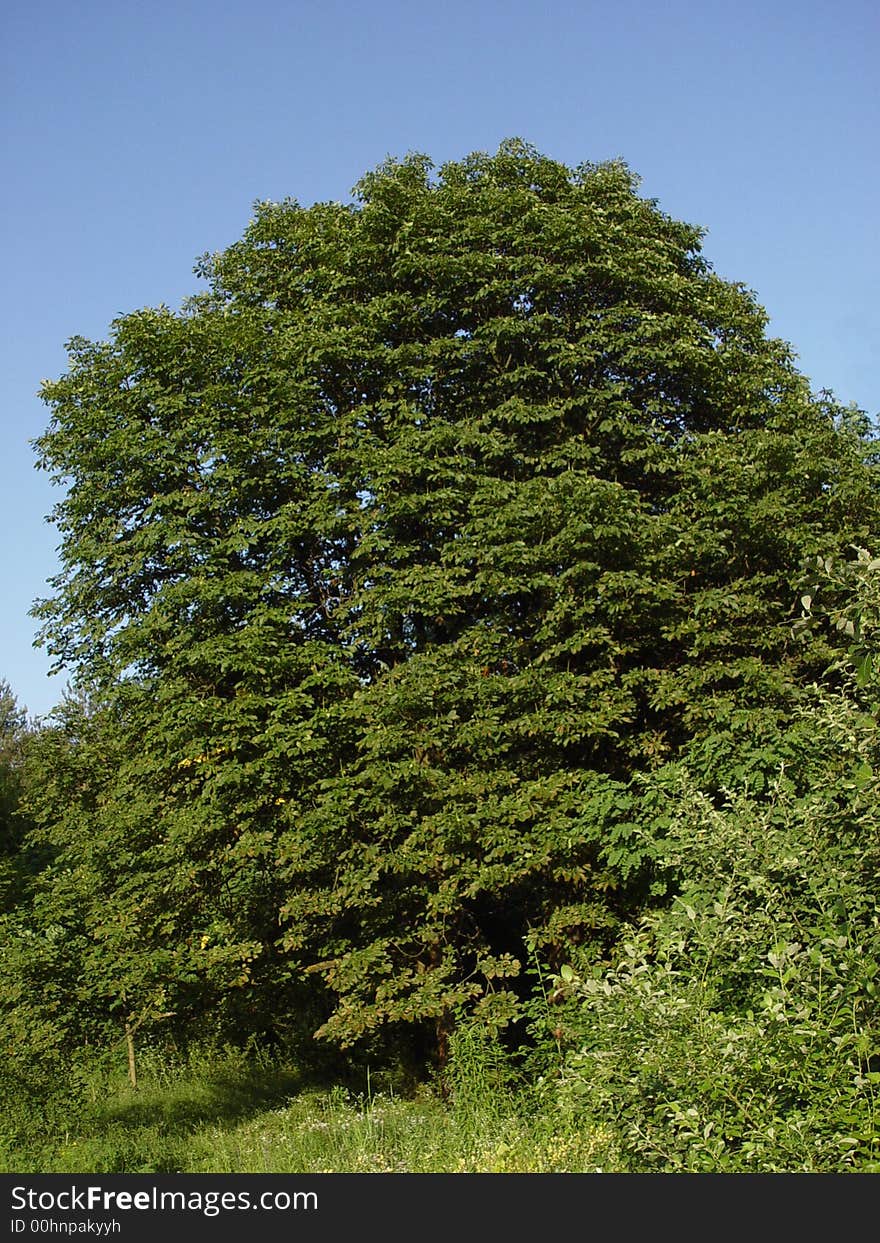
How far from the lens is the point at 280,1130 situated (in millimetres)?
10008

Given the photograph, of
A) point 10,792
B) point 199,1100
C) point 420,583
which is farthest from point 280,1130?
point 10,792

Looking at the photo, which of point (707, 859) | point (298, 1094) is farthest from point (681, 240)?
point (298, 1094)

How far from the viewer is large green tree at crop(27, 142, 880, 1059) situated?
10320 mm

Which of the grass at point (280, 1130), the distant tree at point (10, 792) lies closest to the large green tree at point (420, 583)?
the grass at point (280, 1130)

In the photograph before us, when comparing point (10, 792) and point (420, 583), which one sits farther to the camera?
point (10, 792)

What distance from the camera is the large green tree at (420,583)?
1032 centimetres

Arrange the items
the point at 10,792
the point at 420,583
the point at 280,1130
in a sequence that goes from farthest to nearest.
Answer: the point at 10,792
the point at 420,583
the point at 280,1130

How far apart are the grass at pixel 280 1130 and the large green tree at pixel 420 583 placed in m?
0.99

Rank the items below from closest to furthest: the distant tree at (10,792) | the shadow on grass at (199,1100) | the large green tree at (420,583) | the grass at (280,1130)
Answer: the grass at (280,1130)
the large green tree at (420,583)
the shadow on grass at (199,1100)
the distant tree at (10,792)

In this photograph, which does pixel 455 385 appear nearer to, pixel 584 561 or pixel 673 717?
pixel 584 561

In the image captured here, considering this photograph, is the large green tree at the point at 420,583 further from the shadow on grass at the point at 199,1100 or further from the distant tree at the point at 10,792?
the distant tree at the point at 10,792

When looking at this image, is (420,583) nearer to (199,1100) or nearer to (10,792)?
(199,1100)

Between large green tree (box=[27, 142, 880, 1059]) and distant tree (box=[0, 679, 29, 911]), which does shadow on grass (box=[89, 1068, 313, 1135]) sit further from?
distant tree (box=[0, 679, 29, 911])

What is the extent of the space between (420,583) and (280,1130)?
17.9 feet
